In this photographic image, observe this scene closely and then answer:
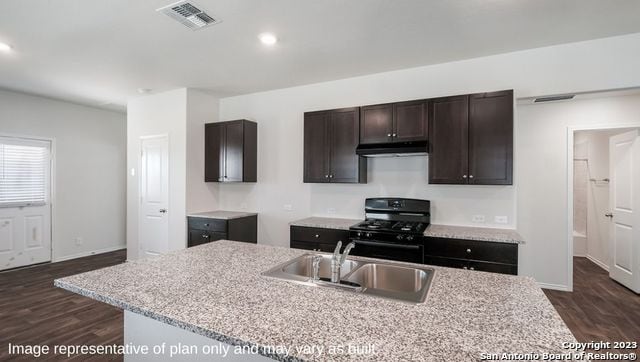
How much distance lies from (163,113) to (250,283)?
405 cm

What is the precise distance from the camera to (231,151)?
4480mm

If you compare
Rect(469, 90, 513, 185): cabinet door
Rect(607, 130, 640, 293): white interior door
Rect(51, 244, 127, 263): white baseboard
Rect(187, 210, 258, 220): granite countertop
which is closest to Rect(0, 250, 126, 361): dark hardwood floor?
Rect(51, 244, 127, 263): white baseboard

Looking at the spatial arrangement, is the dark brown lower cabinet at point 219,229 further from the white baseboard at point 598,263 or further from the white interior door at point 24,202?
the white baseboard at point 598,263

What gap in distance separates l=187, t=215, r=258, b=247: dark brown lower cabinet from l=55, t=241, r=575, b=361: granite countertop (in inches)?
91.3

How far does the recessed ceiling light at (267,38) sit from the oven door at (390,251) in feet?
6.78

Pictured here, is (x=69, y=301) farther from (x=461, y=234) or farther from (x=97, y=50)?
(x=461, y=234)

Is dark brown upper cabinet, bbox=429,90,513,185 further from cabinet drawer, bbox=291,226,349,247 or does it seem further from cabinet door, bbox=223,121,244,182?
cabinet door, bbox=223,121,244,182

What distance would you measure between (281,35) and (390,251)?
2.29m

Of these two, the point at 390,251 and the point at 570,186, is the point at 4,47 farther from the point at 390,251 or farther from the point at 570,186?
the point at 570,186

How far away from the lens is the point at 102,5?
7.75 ft

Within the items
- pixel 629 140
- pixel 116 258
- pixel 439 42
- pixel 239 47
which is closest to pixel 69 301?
pixel 116 258

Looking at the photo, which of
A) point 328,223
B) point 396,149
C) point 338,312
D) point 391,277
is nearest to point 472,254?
point 396,149

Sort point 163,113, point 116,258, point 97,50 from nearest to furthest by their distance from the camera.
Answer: point 97,50, point 163,113, point 116,258

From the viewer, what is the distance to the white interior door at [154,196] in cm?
467
